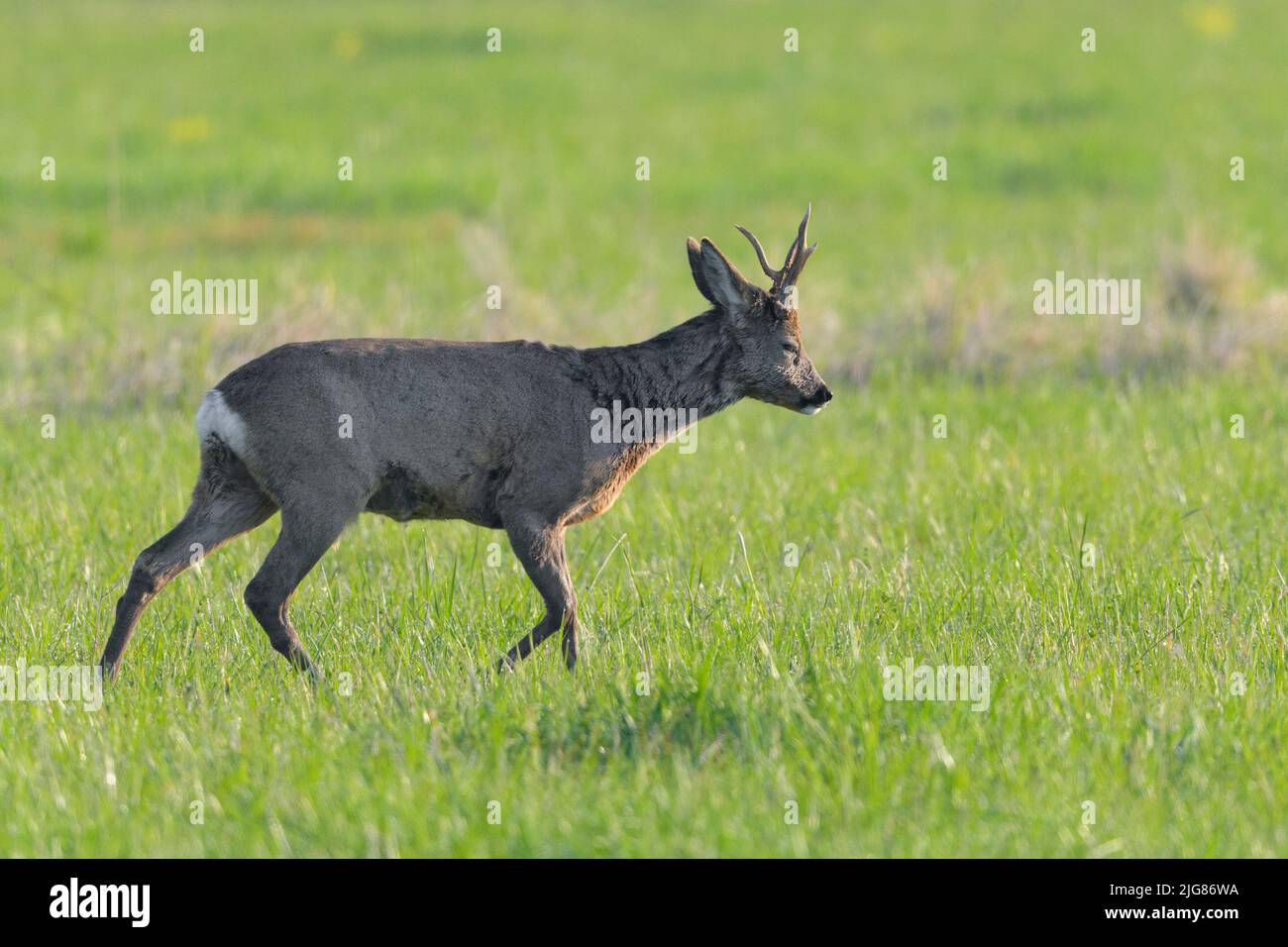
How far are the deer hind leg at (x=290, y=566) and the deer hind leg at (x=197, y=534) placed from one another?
0.33m

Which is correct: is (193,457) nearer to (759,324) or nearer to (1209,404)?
(759,324)

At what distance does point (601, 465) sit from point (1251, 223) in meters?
14.6

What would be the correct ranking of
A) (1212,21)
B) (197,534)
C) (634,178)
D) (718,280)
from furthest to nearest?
(1212,21) → (634,178) → (718,280) → (197,534)

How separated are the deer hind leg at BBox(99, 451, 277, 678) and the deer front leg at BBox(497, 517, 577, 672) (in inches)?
38.4

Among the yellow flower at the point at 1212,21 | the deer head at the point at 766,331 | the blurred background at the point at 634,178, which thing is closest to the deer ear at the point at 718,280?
the deer head at the point at 766,331

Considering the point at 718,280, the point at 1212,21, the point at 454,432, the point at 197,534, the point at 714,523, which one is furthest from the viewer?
the point at 1212,21

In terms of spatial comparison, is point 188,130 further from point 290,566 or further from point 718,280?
point 290,566

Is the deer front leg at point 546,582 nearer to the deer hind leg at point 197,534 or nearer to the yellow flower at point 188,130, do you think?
the deer hind leg at point 197,534

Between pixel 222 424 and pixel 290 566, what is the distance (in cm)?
59

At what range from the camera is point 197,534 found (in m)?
6.83

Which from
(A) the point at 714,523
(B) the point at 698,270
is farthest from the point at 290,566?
Result: (A) the point at 714,523

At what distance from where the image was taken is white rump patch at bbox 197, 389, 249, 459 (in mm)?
6594

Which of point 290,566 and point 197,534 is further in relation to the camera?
point 197,534

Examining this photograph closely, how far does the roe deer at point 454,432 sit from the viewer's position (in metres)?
6.54
